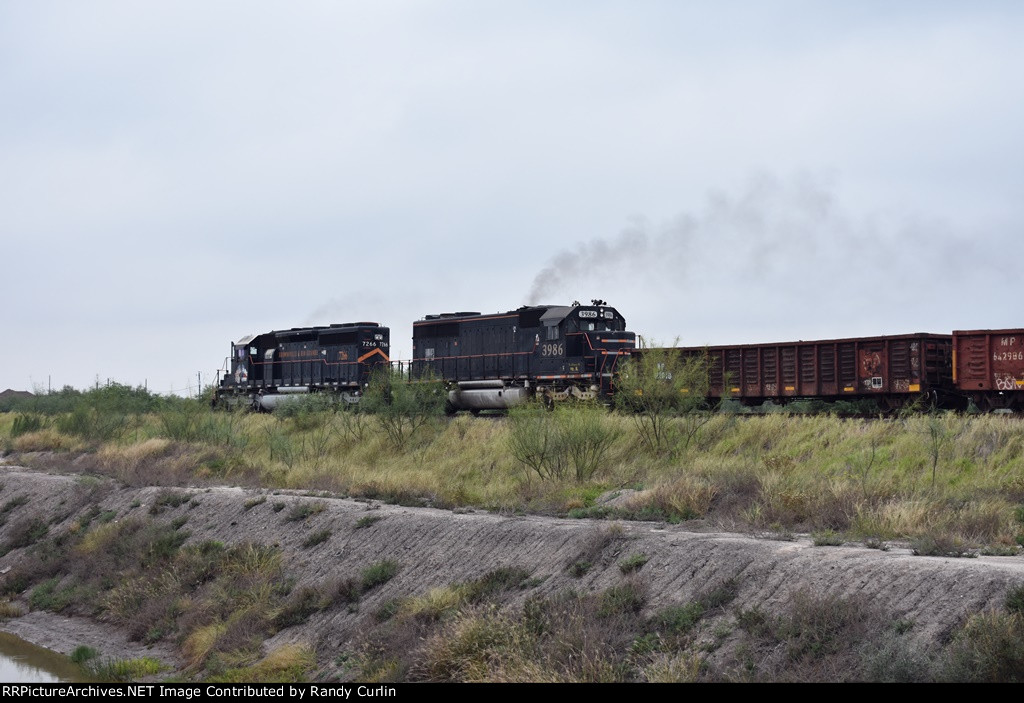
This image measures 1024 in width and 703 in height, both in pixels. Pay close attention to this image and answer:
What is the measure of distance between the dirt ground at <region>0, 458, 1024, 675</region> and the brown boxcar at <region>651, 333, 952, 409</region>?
676 inches

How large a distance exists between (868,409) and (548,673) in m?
25.1

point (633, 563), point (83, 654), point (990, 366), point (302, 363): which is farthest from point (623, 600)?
point (302, 363)

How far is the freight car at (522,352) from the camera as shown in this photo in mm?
41312

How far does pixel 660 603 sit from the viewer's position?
14234mm

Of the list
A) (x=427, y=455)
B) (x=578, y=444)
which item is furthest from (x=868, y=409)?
(x=427, y=455)

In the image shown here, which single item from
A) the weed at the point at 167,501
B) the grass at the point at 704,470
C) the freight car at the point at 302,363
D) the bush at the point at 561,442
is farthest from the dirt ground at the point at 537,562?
the freight car at the point at 302,363

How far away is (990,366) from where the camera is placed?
1206 inches

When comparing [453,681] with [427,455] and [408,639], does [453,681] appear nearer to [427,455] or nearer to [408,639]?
[408,639]

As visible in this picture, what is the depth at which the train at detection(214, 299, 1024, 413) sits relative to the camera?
31.7m

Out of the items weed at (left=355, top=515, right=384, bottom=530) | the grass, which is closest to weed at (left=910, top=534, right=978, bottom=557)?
the grass

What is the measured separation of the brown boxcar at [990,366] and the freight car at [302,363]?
27.6 metres

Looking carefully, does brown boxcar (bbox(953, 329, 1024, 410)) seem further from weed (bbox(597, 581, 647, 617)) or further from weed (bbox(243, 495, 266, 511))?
weed (bbox(243, 495, 266, 511))

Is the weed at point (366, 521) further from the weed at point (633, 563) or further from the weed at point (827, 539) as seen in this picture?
the weed at point (827, 539)

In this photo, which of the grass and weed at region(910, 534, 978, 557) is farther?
the grass
